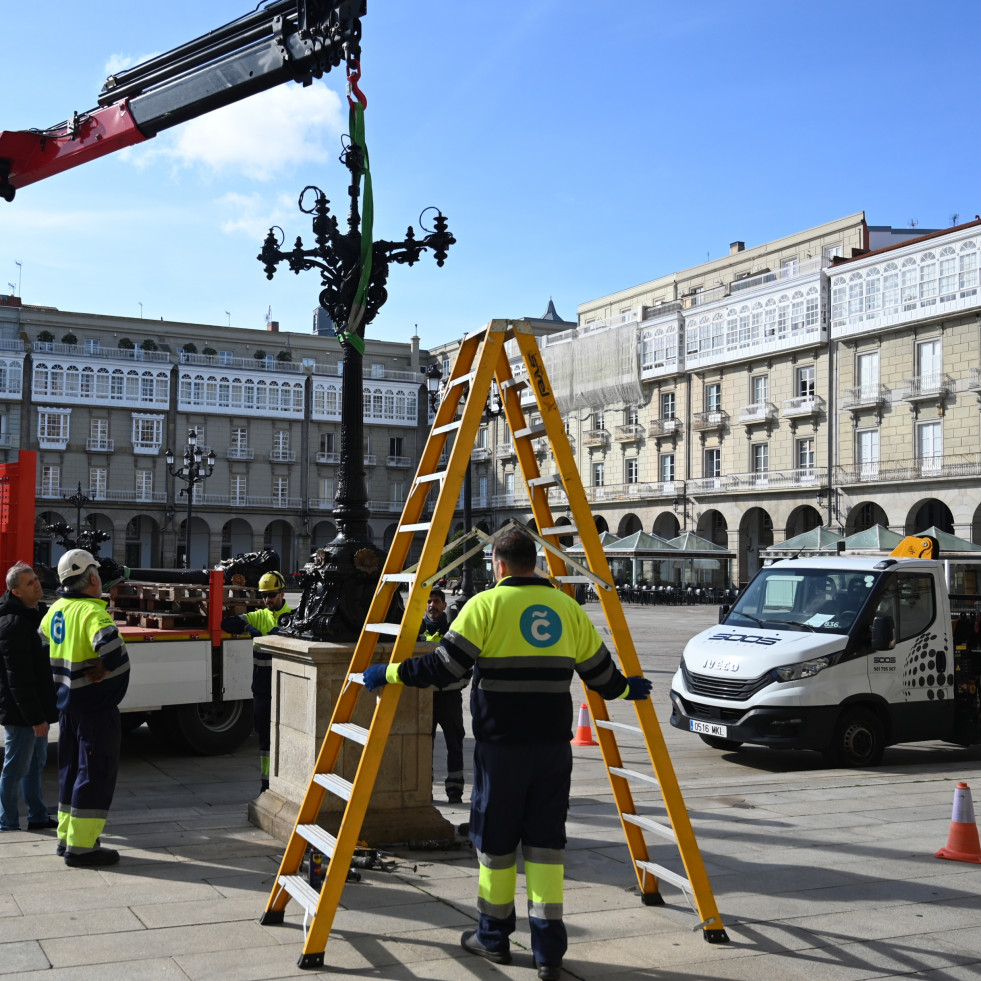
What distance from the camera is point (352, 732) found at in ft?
15.8

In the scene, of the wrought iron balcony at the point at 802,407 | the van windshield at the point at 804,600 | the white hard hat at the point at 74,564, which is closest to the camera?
the white hard hat at the point at 74,564

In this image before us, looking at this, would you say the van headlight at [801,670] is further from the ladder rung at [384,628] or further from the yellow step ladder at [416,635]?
the ladder rung at [384,628]

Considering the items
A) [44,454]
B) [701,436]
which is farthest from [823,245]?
[44,454]

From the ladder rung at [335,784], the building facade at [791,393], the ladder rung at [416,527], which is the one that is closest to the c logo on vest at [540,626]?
the ladder rung at [416,527]

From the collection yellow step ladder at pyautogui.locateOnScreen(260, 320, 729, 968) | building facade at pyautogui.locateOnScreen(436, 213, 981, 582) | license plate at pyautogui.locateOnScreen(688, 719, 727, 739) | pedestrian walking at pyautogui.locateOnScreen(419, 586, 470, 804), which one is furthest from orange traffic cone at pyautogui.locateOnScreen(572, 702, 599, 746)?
building facade at pyautogui.locateOnScreen(436, 213, 981, 582)

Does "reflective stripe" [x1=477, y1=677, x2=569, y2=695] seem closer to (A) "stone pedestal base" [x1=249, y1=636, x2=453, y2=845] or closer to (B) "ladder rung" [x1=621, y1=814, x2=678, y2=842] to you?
(B) "ladder rung" [x1=621, y1=814, x2=678, y2=842]

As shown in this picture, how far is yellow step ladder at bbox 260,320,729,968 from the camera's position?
4.52 meters

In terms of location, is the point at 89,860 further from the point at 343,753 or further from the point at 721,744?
the point at 721,744

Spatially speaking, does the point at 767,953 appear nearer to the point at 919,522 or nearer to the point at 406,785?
the point at 406,785

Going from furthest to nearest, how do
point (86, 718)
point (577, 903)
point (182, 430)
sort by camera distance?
point (182, 430)
point (86, 718)
point (577, 903)

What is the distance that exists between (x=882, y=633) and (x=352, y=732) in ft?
22.1

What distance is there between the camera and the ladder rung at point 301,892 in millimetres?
4496

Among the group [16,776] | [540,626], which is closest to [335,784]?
[540,626]

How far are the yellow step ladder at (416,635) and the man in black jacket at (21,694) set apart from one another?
264 centimetres
